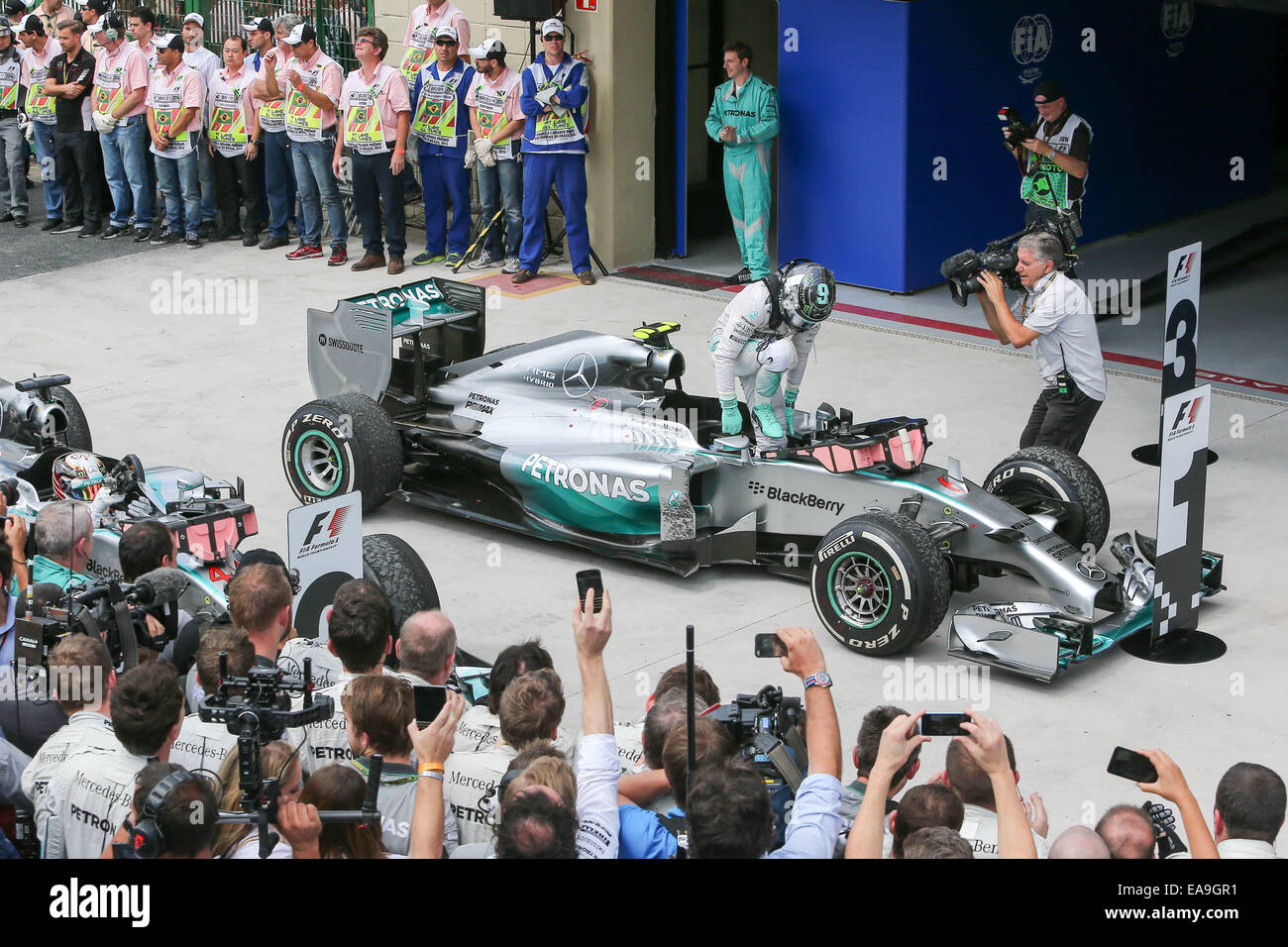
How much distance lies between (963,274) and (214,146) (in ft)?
30.6

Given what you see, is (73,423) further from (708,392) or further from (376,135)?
(376,135)

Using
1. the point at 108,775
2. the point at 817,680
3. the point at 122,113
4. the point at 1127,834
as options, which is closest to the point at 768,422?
the point at 817,680

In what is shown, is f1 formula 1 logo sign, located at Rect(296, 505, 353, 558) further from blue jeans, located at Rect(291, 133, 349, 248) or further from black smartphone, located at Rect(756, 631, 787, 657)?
blue jeans, located at Rect(291, 133, 349, 248)

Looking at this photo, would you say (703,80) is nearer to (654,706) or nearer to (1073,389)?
(1073,389)

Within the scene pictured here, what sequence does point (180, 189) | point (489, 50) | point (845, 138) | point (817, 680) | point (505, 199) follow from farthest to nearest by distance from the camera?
point (180, 189), point (505, 199), point (489, 50), point (845, 138), point (817, 680)

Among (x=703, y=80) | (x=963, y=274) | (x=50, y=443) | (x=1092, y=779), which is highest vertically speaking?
(x=703, y=80)

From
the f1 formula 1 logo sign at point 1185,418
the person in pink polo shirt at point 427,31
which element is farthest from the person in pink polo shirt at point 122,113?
the f1 formula 1 logo sign at point 1185,418

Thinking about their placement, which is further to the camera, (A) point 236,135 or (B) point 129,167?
(B) point 129,167

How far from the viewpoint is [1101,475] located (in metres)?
10.2

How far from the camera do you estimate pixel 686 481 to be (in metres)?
8.59

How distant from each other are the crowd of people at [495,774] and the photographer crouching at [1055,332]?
158 inches

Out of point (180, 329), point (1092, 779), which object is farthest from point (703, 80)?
point (1092, 779)

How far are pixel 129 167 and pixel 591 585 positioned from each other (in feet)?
42.2

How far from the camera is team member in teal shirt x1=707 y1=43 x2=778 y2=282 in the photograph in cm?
1395
